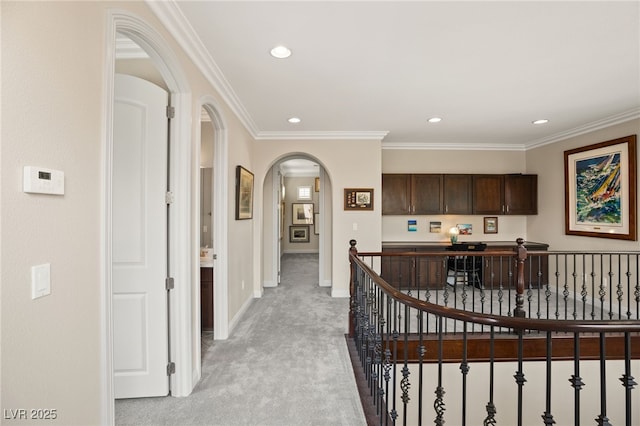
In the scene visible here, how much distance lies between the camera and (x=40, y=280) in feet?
3.49

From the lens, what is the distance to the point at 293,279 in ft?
20.5

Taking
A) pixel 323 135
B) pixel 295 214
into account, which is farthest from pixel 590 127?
pixel 295 214

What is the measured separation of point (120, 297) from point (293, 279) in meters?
4.31

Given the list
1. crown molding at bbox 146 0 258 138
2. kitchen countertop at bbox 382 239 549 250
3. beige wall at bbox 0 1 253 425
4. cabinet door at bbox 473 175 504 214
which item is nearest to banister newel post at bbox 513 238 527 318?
kitchen countertop at bbox 382 239 549 250

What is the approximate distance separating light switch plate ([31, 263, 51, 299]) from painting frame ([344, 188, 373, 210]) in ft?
13.5

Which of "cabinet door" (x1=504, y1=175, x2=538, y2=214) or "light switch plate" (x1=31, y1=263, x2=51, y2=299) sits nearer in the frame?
"light switch plate" (x1=31, y1=263, x2=51, y2=299)

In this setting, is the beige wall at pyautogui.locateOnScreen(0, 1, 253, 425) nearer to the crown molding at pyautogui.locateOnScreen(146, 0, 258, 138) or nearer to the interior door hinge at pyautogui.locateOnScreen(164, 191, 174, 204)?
the crown molding at pyautogui.locateOnScreen(146, 0, 258, 138)

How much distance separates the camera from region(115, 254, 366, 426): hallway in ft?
6.64

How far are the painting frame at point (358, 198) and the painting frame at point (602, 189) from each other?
3.27m

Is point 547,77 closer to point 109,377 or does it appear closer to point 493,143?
point 493,143

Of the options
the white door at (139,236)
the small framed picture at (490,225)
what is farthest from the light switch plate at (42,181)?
the small framed picture at (490,225)

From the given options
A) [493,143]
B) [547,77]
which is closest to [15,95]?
[547,77]

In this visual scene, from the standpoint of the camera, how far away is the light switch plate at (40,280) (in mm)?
1037

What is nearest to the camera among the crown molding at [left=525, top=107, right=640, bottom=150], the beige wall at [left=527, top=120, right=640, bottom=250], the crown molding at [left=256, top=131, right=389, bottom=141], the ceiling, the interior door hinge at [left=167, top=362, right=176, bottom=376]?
the ceiling
